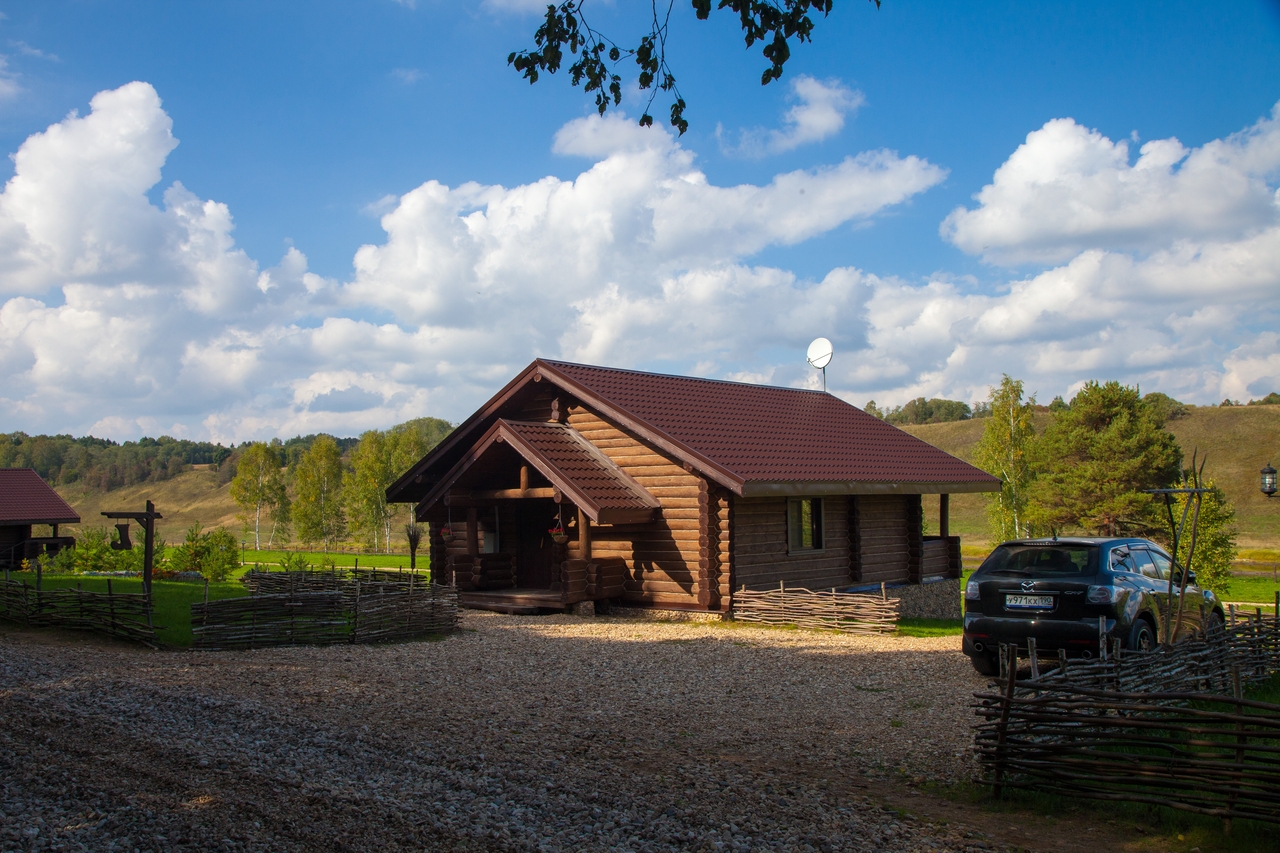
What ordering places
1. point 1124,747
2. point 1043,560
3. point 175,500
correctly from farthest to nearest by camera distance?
point 175,500, point 1043,560, point 1124,747

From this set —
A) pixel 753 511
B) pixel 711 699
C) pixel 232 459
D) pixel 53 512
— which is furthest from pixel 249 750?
pixel 232 459

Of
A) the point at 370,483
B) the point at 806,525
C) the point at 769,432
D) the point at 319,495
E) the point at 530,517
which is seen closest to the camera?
the point at 806,525

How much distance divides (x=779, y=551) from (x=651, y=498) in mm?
3248

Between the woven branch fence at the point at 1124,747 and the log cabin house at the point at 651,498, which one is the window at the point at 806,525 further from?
the woven branch fence at the point at 1124,747

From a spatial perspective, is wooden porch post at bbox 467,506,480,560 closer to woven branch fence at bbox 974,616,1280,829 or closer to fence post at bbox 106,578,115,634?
fence post at bbox 106,578,115,634

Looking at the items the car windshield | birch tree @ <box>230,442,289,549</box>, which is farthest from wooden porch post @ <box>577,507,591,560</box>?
birch tree @ <box>230,442,289,549</box>

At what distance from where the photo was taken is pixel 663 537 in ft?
59.5

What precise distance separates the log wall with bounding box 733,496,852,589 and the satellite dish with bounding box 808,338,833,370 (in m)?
6.45

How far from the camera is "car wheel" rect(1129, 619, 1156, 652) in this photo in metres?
9.84

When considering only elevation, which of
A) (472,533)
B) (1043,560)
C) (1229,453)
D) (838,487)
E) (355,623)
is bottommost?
(355,623)

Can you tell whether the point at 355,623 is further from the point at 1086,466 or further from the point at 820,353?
the point at 1086,466

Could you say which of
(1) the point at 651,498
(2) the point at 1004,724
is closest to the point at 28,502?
(1) the point at 651,498

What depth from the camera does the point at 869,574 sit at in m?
21.8

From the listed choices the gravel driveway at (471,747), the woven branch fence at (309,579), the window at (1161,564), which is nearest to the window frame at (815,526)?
the gravel driveway at (471,747)
